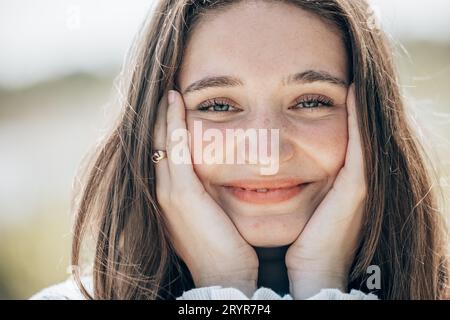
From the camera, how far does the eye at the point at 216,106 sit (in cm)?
160

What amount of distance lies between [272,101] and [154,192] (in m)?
0.36

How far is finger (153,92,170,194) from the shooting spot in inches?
64.1

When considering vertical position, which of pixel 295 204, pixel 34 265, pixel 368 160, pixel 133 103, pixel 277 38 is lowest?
pixel 34 265

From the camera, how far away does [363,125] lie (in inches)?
63.0

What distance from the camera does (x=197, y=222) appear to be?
1.61m

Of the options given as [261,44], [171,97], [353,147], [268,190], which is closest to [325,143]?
[353,147]

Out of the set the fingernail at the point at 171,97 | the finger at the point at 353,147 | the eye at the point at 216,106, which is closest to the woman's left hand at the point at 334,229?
the finger at the point at 353,147

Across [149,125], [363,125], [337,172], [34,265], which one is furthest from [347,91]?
[34,265]

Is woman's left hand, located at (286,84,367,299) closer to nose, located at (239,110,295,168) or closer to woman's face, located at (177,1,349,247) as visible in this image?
woman's face, located at (177,1,349,247)

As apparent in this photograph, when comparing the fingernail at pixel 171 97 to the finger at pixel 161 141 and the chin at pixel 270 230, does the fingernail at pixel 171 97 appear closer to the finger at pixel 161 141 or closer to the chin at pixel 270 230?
the finger at pixel 161 141

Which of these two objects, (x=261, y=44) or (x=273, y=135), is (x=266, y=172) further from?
(x=261, y=44)

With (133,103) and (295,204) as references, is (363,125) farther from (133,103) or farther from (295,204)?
(133,103)

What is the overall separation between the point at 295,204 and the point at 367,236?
7.7 inches

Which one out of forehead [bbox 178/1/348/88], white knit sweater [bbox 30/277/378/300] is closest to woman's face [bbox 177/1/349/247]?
forehead [bbox 178/1/348/88]
